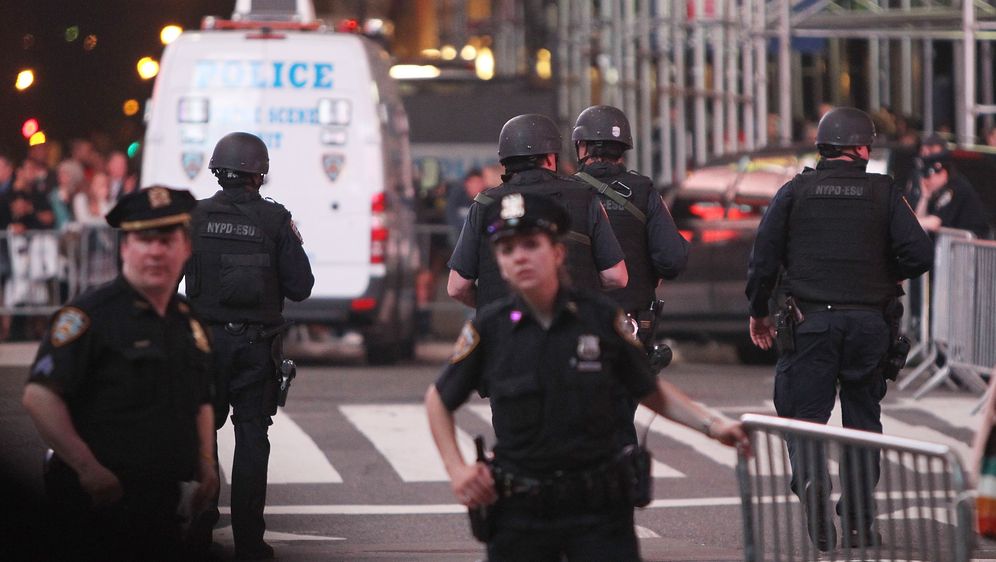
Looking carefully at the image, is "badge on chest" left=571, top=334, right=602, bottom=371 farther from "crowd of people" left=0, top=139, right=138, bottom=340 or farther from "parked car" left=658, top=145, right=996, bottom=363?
"crowd of people" left=0, top=139, right=138, bottom=340

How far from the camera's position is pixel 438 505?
31.1 ft

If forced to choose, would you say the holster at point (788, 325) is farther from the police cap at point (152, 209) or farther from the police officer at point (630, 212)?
the police cap at point (152, 209)

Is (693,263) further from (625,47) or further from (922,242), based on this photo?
(625,47)

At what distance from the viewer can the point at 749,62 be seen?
2020 cm

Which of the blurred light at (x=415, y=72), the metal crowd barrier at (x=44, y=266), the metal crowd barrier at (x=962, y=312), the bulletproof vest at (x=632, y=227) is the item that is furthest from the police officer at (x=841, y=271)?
the blurred light at (x=415, y=72)

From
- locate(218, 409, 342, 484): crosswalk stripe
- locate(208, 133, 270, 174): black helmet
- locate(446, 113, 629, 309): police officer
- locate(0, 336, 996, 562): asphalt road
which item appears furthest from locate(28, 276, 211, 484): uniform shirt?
locate(218, 409, 342, 484): crosswalk stripe

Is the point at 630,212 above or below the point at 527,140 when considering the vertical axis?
below

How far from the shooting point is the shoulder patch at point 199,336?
208 inches

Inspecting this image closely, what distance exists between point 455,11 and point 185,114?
32.5 m

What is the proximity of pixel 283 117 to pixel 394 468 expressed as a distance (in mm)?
4962

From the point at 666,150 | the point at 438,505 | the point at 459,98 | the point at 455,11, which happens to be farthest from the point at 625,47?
the point at 455,11

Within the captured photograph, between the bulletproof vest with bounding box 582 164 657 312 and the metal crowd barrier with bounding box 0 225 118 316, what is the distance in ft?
33.1

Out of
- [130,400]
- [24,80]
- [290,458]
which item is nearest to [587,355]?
[130,400]

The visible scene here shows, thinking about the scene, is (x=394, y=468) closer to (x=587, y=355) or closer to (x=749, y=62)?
(x=587, y=355)
